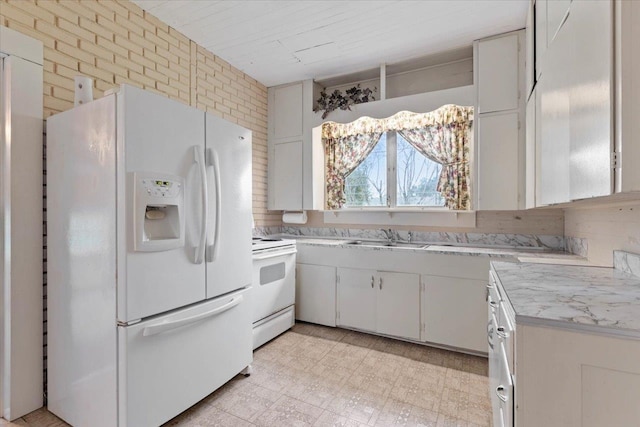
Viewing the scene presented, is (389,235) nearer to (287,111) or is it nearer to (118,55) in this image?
(287,111)

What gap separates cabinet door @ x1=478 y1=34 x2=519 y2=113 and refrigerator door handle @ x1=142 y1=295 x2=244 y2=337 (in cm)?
267

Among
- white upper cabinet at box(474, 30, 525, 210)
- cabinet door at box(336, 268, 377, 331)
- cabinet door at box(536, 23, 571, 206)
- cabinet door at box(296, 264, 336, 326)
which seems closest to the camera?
cabinet door at box(536, 23, 571, 206)

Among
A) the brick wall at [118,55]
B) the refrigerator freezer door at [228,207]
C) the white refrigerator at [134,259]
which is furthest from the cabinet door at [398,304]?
the brick wall at [118,55]

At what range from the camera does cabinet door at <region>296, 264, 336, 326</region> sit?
3252mm

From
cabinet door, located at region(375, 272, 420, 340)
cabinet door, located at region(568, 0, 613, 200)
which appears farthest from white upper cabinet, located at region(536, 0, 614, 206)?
cabinet door, located at region(375, 272, 420, 340)

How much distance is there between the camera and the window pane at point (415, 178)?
335cm

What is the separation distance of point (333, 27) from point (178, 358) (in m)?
2.74

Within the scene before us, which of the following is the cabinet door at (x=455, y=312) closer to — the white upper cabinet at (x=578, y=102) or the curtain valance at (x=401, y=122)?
the white upper cabinet at (x=578, y=102)

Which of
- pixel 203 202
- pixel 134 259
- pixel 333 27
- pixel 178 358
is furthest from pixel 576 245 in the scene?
pixel 134 259

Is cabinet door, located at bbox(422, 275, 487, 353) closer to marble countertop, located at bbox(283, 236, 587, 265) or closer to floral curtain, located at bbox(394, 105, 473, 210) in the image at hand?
marble countertop, located at bbox(283, 236, 587, 265)

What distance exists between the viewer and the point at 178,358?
1781mm

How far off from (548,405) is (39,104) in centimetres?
286

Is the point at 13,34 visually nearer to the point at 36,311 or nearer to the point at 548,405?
the point at 36,311

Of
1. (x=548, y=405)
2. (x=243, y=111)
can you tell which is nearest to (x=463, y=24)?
(x=243, y=111)
